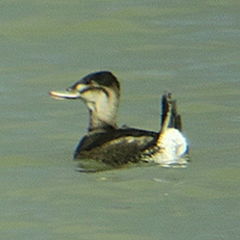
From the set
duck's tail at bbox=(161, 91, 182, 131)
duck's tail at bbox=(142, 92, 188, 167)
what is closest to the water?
duck's tail at bbox=(142, 92, 188, 167)

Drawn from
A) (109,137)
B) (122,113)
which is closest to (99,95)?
(109,137)

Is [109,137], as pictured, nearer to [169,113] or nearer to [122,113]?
[169,113]

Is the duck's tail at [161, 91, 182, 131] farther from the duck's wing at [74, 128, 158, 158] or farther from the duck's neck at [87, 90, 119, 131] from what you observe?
the duck's neck at [87, 90, 119, 131]

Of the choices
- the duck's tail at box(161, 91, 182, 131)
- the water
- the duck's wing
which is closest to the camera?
the water

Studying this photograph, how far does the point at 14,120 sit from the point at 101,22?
190 inches

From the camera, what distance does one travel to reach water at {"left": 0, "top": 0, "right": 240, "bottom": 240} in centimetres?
902

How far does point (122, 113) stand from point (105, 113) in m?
1.96

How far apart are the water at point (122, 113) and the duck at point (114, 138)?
0.49 feet

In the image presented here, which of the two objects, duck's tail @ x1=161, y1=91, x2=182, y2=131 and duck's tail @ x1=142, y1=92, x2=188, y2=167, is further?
duck's tail @ x1=161, y1=91, x2=182, y2=131

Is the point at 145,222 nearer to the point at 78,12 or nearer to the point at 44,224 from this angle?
the point at 44,224

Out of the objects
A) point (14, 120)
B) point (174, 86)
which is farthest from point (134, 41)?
point (14, 120)

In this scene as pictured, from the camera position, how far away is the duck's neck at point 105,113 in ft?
36.9

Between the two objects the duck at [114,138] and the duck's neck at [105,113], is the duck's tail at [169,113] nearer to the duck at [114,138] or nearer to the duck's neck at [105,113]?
the duck at [114,138]

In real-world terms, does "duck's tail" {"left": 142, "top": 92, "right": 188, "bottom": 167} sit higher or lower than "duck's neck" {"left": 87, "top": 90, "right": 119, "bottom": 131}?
lower
